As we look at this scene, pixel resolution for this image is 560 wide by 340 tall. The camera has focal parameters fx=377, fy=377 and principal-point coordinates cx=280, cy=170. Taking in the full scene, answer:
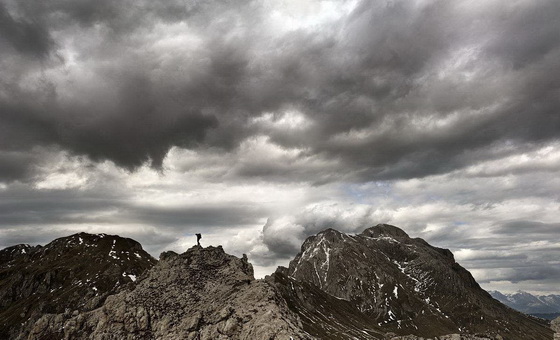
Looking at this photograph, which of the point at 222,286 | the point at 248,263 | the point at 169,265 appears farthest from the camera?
the point at 248,263

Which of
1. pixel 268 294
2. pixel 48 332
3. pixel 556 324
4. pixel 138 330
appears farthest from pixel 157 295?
pixel 556 324

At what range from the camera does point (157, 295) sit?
120 metres

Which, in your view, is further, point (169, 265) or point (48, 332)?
point (48, 332)

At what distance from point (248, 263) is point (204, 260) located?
→ 63.1 feet

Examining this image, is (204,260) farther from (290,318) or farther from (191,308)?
(290,318)

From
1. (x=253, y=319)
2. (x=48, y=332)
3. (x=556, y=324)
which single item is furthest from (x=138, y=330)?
(x=556, y=324)

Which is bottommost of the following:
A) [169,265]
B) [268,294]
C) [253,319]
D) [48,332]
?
[48,332]

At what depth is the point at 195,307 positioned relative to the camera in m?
110

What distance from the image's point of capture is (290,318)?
333ft

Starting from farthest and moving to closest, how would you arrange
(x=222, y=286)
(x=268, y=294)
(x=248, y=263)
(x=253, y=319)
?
(x=248, y=263), (x=222, y=286), (x=268, y=294), (x=253, y=319)

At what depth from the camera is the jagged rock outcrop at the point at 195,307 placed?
322 feet

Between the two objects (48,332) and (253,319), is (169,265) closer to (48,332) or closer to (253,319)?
(253,319)

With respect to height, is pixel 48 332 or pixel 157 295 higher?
pixel 157 295

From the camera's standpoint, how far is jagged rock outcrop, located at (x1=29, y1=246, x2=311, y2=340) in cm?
9819
